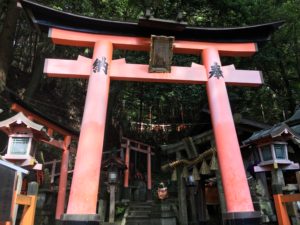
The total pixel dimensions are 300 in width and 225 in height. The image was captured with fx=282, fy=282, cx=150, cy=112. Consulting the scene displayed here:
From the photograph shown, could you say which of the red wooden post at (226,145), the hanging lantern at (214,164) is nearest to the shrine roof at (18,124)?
the red wooden post at (226,145)

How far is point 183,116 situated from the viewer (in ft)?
59.9

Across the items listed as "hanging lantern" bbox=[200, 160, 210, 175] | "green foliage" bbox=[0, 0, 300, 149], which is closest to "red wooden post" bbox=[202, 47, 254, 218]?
"hanging lantern" bbox=[200, 160, 210, 175]

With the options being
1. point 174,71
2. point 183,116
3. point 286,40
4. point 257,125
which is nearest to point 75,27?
point 174,71

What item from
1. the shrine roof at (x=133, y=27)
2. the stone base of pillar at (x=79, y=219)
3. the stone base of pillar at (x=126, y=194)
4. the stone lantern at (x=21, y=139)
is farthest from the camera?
the stone base of pillar at (x=126, y=194)

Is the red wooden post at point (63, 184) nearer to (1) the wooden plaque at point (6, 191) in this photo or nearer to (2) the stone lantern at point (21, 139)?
(2) the stone lantern at point (21, 139)

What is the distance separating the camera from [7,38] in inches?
392

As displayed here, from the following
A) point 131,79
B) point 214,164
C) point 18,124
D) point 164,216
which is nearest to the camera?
point 131,79

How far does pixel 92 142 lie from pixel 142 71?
1995 millimetres

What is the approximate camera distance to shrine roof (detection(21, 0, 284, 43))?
6.24 metres

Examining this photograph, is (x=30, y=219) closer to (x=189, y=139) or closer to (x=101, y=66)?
(x=101, y=66)

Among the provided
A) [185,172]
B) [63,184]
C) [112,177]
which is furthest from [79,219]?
[112,177]

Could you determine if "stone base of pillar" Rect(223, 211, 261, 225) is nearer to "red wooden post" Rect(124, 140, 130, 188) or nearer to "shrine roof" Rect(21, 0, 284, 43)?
"shrine roof" Rect(21, 0, 284, 43)

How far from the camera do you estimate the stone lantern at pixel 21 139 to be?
277 inches

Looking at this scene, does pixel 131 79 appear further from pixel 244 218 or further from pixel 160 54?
pixel 244 218
